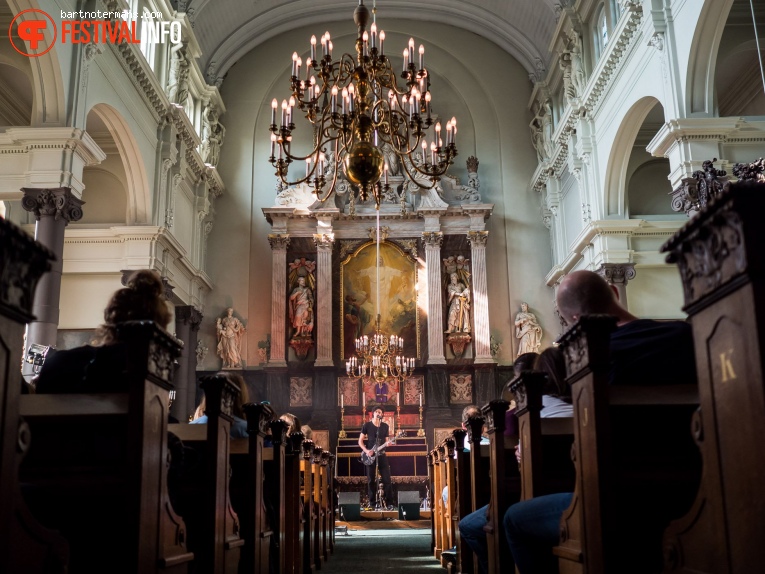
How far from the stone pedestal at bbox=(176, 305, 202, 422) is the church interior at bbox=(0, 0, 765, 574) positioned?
3.8 inches

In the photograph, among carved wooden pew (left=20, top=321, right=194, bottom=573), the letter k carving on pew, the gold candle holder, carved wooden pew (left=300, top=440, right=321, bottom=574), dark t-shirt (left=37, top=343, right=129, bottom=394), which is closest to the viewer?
the letter k carving on pew

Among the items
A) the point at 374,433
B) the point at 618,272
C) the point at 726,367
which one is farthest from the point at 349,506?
the point at 726,367

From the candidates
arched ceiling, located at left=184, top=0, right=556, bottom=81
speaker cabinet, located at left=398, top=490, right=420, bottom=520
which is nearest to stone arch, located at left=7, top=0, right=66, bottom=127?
arched ceiling, located at left=184, top=0, right=556, bottom=81

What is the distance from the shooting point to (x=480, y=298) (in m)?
16.6

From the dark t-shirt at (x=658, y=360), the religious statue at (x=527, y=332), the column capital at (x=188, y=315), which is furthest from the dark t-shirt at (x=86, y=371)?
the religious statue at (x=527, y=332)

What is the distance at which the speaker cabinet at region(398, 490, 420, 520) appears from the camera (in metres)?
12.8

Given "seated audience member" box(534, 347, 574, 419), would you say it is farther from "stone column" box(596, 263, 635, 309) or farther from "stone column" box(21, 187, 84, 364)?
"stone column" box(596, 263, 635, 309)

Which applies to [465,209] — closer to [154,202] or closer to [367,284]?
[367,284]

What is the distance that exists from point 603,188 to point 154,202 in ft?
25.9

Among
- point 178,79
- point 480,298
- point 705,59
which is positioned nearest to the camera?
point 705,59

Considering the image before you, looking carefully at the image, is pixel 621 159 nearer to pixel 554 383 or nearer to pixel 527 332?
pixel 527 332

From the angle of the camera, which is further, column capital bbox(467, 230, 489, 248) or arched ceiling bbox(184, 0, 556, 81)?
arched ceiling bbox(184, 0, 556, 81)

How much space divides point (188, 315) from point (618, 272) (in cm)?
843

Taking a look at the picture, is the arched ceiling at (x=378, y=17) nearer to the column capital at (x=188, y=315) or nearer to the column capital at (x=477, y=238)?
the column capital at (x=477, y=238)
